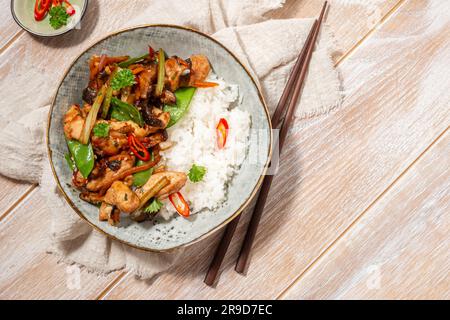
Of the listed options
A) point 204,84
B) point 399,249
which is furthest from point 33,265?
point 399,249

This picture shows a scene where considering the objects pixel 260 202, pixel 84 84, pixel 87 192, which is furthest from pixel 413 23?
pixel 87 192

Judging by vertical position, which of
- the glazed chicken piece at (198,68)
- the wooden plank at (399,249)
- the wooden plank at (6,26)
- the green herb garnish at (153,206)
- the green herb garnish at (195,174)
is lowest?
the wooden plank at (399,249)

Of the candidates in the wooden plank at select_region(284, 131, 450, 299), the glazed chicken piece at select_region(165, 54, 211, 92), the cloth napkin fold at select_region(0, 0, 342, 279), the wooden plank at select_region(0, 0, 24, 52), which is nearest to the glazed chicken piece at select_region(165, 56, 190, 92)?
the glazed chicken piece at select_region(165, 54, 211, 92)

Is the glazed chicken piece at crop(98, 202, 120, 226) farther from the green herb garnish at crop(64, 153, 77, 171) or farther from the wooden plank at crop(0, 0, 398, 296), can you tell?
the wooden plank at crop(0, 0, 398, 296)

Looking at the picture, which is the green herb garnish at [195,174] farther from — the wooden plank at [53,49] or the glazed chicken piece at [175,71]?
the wooden plank at [53,49]

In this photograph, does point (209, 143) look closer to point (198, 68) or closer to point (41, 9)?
point (198, 68)

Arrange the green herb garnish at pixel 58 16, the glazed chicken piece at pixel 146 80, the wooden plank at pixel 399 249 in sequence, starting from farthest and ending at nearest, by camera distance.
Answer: the wooden plank at pixel 399 249 < the green herb garnish at pixel 58 16 < the glazed chicken piece at pixel 146 80

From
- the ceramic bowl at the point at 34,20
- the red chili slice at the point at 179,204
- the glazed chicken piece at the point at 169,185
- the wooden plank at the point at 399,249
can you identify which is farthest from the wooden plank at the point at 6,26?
the wooden plank at the point at 399,249
